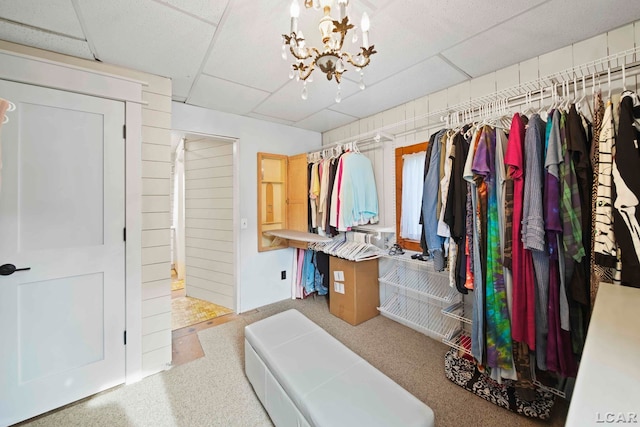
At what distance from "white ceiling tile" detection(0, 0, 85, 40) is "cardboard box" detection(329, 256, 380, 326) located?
2.73 m

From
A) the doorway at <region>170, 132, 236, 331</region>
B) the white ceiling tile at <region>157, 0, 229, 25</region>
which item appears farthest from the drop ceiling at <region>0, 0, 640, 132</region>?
the doorway at <region>170, 132, 236, 331</region>

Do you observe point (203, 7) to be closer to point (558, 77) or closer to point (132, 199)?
point (132, 199)

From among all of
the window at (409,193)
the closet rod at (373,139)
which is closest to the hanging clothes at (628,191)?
the window at (409,193)

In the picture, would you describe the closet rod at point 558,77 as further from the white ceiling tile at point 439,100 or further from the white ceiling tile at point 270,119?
the white ceiling tile at point 270,119

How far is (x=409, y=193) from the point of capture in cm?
263

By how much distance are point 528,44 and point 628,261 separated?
58.7 inches

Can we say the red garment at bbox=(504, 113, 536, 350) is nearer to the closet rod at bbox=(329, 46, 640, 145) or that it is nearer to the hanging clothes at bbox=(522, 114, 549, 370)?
the hanging clothes at bbox=(522, 114, 549, 370)

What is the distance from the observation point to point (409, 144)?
2672 millimetres

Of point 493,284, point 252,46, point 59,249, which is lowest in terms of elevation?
point 493,284

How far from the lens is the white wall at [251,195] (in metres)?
2.91

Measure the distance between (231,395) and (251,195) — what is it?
2.07m

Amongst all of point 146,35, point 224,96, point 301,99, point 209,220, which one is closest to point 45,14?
point 146,35

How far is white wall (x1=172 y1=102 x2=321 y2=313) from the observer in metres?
2.91

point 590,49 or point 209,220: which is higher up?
point 590,49
